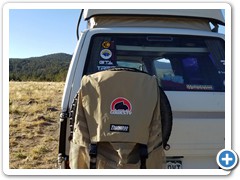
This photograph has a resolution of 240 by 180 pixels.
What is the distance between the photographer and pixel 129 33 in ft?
10.6

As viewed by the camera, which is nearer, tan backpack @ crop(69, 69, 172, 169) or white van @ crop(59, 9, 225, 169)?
tan backpack @ crop(69, 69, 172, 169)

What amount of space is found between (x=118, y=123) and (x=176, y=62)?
1189mm

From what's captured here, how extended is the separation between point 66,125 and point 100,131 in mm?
456

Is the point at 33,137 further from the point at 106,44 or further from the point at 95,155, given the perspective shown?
the point at 95,155

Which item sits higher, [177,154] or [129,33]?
[129,33]

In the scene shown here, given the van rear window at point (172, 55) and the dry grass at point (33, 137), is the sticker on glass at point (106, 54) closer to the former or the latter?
the van rear window at point (172, 55)

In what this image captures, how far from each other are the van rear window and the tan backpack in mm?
596

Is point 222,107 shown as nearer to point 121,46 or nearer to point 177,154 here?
point 177,154

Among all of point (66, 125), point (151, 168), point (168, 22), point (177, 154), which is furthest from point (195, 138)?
point (168, 22)

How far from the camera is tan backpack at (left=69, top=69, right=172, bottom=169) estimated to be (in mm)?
2418
